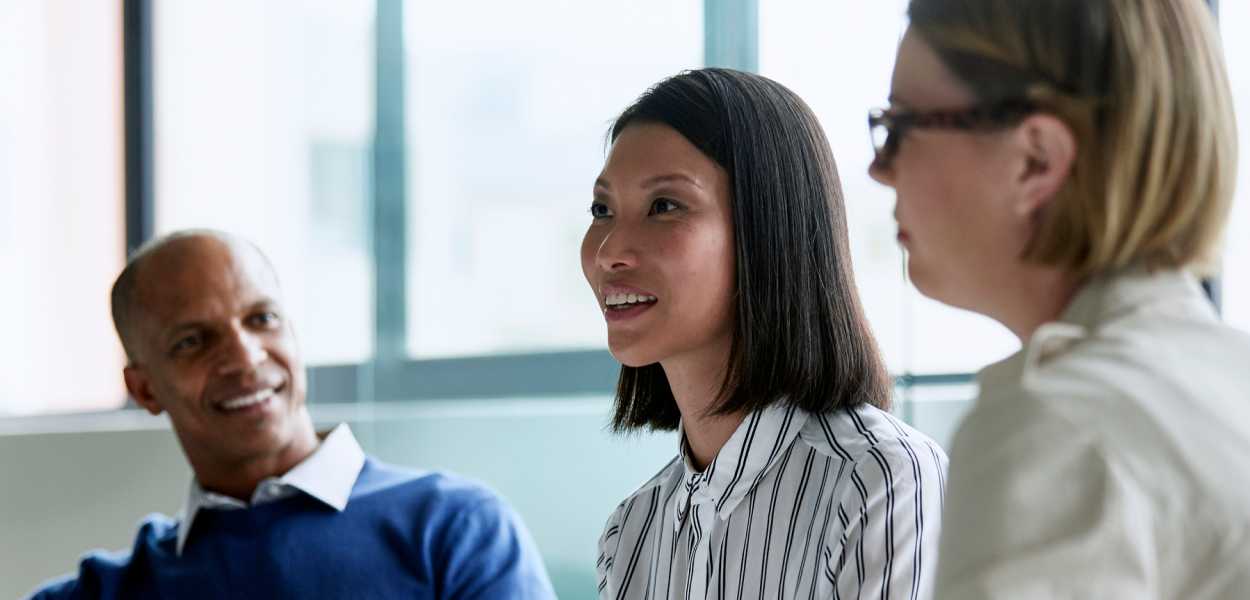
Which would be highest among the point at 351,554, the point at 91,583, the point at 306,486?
the point at 306,486

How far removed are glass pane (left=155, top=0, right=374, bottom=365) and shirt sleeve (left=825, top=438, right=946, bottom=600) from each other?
1.67 m

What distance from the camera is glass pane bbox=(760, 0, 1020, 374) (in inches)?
73.9

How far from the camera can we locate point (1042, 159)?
1.83 ft

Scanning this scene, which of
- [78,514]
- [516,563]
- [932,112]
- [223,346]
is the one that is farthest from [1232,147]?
[78,514]

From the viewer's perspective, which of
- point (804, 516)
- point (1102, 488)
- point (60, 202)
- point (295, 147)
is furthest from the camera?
point (60, 202)

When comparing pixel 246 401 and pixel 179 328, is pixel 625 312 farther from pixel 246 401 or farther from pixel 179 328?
pixel 179 328

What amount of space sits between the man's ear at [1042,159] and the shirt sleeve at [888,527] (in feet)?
1.81

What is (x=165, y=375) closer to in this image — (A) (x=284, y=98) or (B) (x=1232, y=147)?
(A) (x=284, y=98)

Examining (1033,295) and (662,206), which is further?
(662,206)

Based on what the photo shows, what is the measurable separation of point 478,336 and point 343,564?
2.51ft

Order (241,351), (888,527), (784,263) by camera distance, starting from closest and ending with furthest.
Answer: (888,527), (784,263), (241,351)

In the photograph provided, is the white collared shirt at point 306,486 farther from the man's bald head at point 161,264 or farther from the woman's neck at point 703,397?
the woman's neck at point 703,397

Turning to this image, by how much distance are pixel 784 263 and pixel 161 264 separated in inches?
55.1

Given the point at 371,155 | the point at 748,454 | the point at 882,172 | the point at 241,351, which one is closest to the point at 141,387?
the point at 241,351
